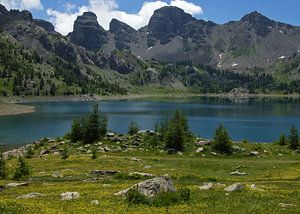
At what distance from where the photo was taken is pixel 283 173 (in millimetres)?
58312

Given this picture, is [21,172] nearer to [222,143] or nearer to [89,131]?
[222,143]

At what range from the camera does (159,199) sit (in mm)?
29219

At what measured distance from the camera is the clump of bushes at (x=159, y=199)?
28.8 metres

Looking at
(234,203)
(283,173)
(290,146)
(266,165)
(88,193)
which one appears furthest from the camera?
(290,146)

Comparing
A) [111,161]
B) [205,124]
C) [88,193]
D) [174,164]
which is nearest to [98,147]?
[111,161]

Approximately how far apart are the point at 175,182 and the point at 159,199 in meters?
16.8

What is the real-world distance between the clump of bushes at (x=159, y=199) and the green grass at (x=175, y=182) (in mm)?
499

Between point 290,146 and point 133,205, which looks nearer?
point 133,205

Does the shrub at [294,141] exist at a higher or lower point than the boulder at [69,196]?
lower

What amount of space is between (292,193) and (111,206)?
16541 millimetres

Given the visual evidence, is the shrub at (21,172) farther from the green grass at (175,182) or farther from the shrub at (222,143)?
the shrub at (222,143)

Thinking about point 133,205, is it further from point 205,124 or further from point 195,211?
point 205,124

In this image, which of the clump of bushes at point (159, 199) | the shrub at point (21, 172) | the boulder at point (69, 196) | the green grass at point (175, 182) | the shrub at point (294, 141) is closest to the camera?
the green grass at point (175, 182)

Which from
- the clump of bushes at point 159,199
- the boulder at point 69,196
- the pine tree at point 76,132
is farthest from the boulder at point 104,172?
the pine tree at point 76,132
